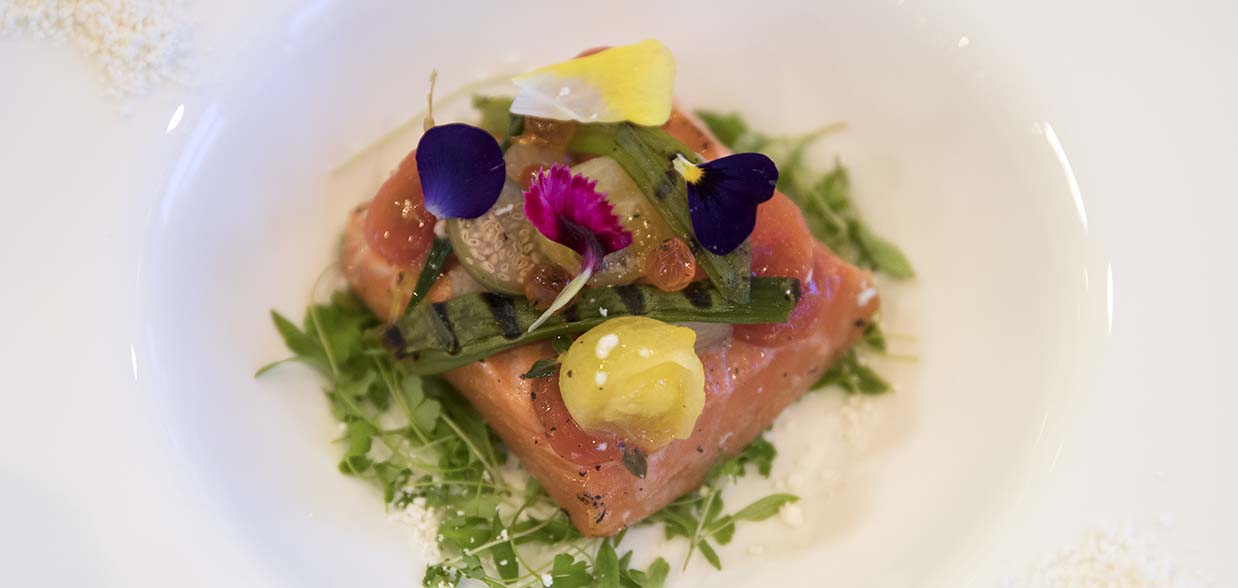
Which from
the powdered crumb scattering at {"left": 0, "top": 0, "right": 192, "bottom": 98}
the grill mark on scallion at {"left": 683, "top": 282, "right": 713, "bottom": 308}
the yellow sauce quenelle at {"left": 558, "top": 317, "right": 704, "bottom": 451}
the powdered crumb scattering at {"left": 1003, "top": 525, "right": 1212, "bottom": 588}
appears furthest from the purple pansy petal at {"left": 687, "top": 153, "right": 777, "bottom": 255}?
the powdered crumb scattering at {"left": 0, "top": 0, "right": 192, "bottom": 98}

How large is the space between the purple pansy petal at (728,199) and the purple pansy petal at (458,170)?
437mm

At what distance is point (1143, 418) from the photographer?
72.0 inches

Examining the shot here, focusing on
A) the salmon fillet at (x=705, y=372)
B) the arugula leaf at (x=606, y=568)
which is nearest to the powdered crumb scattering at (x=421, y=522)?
the salmon fillet at (x=705, y=372)

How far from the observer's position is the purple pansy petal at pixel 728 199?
1866mm

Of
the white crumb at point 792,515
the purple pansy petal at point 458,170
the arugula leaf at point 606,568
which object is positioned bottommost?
the white crumb at point 792,515

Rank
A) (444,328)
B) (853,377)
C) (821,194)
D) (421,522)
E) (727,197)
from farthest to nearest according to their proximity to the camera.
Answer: (821,194) → (853,377) → (421,522) → (444,328) → (727,197)

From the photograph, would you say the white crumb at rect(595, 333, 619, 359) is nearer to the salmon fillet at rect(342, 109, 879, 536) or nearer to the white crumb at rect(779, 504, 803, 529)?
the salmon fillet at rect(342, 109, 879, 536)

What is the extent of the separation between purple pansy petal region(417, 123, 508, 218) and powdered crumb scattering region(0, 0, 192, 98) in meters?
0.61

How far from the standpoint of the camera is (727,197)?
6.12 ft

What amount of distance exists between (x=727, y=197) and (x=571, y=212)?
0.33 meters

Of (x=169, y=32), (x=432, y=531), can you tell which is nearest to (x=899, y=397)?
(x=432, y=531)

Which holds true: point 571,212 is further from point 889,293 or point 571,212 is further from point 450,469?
point 889,293

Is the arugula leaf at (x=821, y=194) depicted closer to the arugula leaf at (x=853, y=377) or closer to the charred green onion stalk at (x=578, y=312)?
the arugula leaf at (x=853, y=377)

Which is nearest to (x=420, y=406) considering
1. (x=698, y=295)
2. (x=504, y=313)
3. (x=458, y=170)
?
(x=504, y=313)
